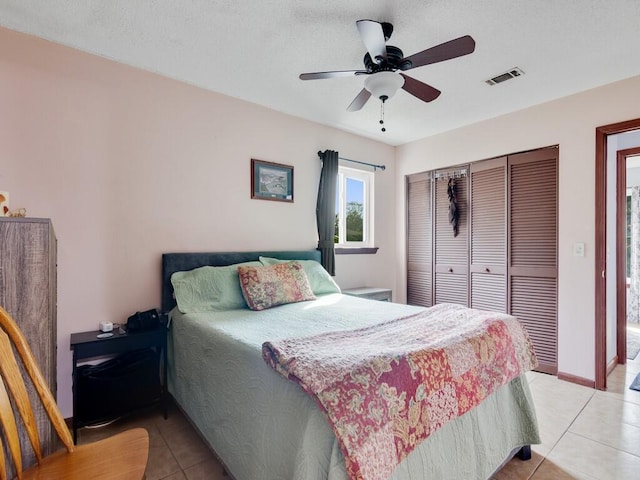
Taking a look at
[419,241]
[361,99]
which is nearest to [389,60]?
[361,99]

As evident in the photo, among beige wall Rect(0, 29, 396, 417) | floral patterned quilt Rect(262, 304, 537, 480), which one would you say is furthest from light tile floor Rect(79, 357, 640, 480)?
beige wall Rect(0, 29, 396, 417)

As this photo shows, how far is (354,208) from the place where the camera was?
4172 mm

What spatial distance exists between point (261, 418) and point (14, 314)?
0.94 meters

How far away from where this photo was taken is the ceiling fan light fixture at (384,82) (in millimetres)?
1926

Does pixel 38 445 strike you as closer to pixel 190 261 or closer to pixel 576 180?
pixel 190 261

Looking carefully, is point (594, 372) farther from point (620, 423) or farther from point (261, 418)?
point (261, 418)

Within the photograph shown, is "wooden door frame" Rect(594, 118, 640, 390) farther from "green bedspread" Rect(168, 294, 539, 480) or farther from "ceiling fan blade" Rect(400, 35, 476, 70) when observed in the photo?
"ceiling fan blade" Rect(400, 35, 476, 70)

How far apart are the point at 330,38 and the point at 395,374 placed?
80.2 inches

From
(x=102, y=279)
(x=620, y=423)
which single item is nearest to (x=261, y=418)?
(x=102, y=279)

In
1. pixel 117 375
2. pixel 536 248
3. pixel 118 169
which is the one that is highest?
pixel 118 169

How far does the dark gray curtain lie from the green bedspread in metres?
1.26

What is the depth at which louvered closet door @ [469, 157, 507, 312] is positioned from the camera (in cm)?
344

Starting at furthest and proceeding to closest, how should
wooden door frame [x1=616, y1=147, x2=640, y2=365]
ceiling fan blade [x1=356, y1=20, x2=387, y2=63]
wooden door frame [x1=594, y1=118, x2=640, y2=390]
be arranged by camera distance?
wooden door frame [x1=616, y1=147, x2=640, y2=365]
wooden door frame [x1=594, y1=118, x2=640, y2=390]
ceiling fan blade [x1=356, y1=20, x2=387, y2=63]

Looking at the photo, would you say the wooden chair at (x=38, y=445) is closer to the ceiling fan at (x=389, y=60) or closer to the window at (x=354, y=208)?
the ceiling fan at (x=389, y=60)
